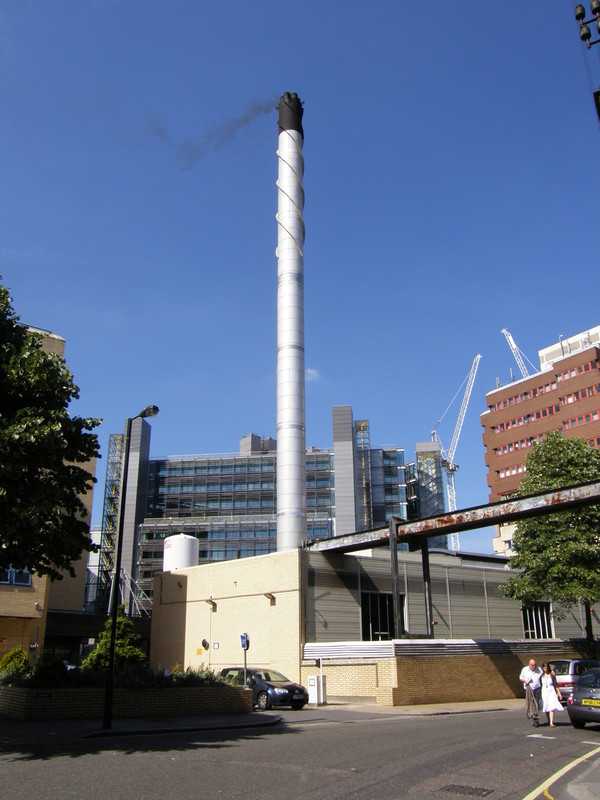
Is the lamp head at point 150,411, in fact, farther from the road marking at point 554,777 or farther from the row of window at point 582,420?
the row of window at point 582,420

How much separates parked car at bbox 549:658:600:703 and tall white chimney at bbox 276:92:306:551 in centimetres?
2144

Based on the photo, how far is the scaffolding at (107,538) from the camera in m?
93.3

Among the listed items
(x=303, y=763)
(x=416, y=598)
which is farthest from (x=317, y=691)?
(x=303, y=763)

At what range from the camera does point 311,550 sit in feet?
117

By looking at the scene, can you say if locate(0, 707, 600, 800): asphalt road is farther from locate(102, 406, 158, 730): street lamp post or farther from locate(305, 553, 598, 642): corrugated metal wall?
locate(305, 553, 598, 642): corrugated metal wall

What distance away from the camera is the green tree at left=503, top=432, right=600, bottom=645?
3431 cm

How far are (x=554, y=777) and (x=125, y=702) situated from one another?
13678mm

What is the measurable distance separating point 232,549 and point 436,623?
61.5 metres

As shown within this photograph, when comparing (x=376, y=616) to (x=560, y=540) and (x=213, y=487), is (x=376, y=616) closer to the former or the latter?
(x=560, y=540)

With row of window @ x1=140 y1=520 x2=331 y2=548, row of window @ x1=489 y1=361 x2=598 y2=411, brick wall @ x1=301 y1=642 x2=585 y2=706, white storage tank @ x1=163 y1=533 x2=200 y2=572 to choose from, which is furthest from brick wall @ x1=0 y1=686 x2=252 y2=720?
row of window @ x1=489 y1=361 x2=598 y2=411

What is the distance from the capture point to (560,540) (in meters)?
35.3

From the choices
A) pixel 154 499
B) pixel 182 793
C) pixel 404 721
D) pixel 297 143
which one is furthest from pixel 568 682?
pixel 154 499

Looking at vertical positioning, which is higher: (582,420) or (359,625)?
(582,420)

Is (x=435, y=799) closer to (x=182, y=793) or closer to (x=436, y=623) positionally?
(x=182, y=793)
